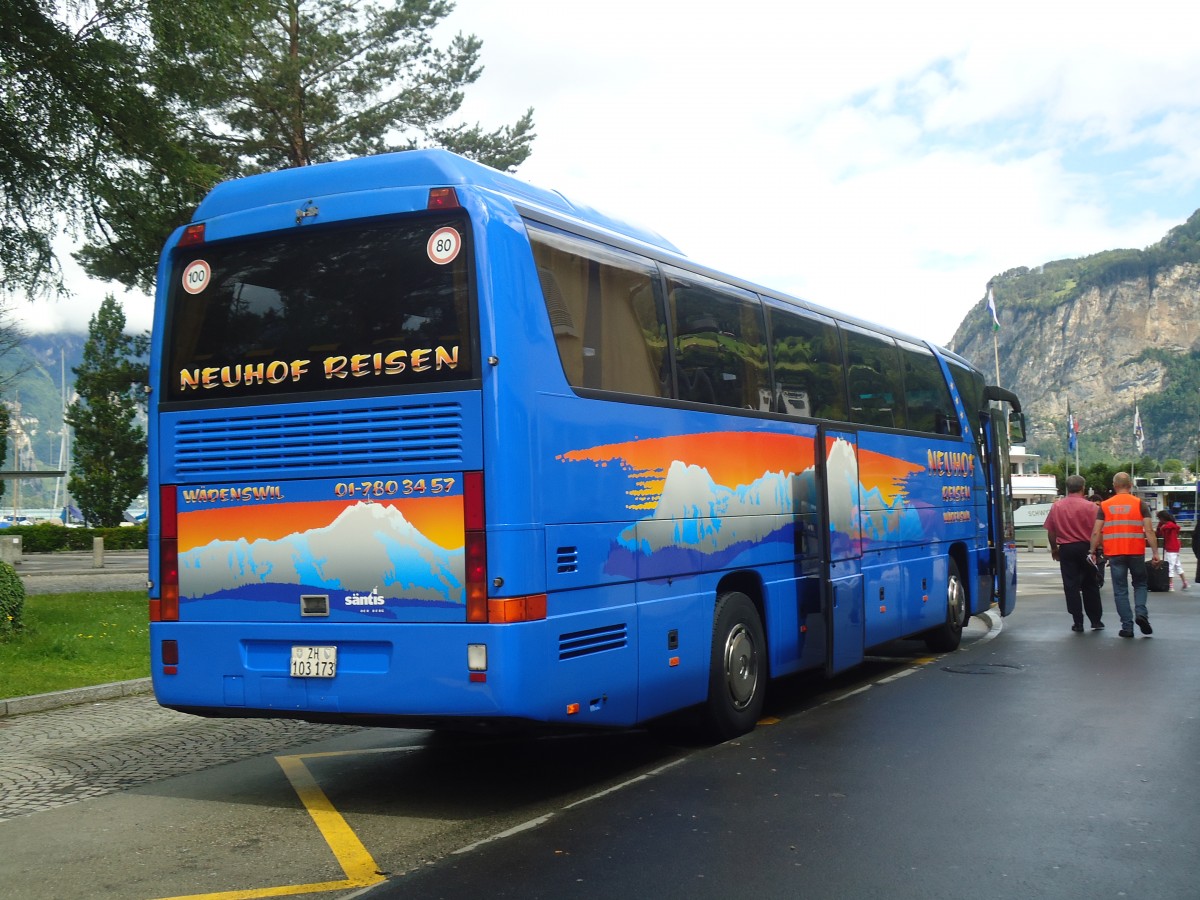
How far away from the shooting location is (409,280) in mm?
7023

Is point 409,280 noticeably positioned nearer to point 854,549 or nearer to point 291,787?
point 291,787

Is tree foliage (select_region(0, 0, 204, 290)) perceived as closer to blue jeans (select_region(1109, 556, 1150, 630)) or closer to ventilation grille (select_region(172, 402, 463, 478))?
ventilation grille (select_region(172, 402, 463, 478))

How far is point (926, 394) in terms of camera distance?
45.8 ft

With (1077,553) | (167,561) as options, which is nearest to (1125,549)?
(1077,553)

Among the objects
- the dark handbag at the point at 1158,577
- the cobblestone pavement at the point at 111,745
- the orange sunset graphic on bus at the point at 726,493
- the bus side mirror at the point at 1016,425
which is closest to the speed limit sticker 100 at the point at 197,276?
the orange sunset graphic on bus at the point at 726,493

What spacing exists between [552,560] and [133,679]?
7.09 meters

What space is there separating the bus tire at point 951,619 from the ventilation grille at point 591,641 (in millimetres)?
7375

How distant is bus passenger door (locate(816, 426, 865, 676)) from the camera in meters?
10.5

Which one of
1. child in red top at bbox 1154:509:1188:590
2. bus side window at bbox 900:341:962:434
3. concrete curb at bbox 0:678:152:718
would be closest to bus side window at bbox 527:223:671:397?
bus side window at bbox 900:341:962:434

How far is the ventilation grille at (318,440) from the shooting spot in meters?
6.84

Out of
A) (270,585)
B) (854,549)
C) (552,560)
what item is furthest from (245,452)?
(854,549)

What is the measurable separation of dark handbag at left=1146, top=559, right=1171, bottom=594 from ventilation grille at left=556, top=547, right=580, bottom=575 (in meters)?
18.7

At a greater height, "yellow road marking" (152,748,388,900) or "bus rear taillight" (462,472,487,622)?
"bus rear taillight" (462,472,487,622)

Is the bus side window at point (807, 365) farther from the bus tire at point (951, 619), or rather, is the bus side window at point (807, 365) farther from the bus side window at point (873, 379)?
the bus tire at point (951, 619)
